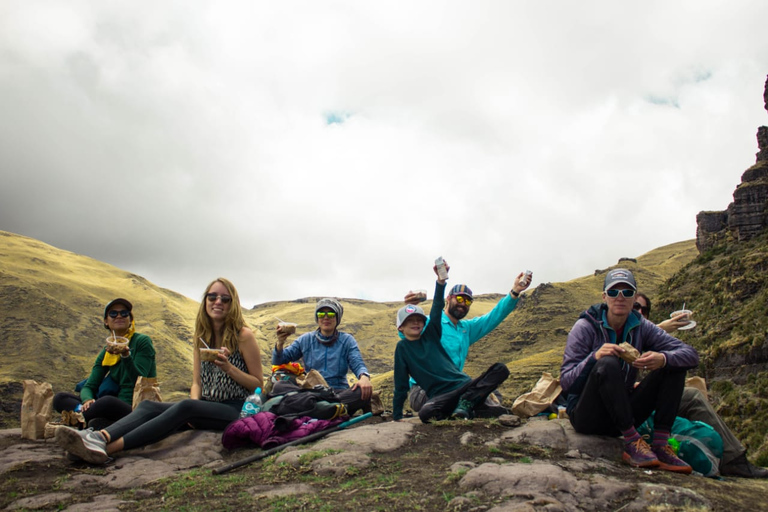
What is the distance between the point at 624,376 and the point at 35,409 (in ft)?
28.5

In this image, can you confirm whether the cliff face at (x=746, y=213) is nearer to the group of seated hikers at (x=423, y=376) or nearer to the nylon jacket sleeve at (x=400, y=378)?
the group of seated hikers at (x=423, y=376)

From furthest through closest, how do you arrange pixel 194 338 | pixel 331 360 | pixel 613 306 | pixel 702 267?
pixel 702 267
pixel 331 360
pixel 194 338
pixel 613 306

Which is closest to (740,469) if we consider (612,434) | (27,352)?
(612,434)

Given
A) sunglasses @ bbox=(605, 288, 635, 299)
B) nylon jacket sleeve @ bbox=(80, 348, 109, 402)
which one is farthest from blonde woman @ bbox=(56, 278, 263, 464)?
sunglasses @ bbox=(605, 288, 635, 299)

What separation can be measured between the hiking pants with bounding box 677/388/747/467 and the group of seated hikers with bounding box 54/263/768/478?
0.5 inches

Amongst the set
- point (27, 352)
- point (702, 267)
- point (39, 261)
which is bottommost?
point (27, 352)

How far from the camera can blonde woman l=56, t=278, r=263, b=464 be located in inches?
268

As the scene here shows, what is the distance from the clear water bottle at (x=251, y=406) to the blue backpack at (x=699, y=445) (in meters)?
5.49

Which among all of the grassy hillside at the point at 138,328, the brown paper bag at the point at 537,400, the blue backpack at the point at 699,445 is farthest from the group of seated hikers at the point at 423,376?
the grassy hillside at the point at 138,328

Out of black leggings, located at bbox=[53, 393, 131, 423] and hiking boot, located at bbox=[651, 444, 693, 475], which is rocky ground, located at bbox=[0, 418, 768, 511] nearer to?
hiking boot, located at bbox=[651, 444, 693, 475]

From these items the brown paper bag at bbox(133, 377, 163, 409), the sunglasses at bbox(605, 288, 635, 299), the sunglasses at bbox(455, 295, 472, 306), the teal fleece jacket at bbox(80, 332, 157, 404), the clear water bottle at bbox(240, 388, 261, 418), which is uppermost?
the sunglasses at bbox(455, 295, 472, 306)

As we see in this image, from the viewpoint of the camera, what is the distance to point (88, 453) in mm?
6004

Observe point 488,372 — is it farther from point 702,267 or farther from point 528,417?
point 702,267

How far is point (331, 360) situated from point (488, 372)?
323 cm
